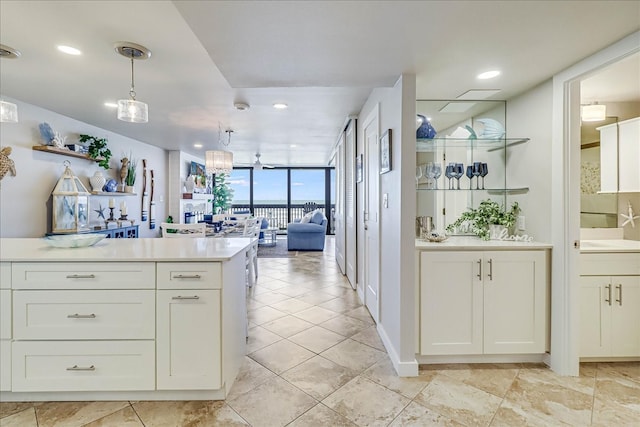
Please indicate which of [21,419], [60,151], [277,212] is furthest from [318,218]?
[21,419]

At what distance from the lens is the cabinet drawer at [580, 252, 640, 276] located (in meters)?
2.26

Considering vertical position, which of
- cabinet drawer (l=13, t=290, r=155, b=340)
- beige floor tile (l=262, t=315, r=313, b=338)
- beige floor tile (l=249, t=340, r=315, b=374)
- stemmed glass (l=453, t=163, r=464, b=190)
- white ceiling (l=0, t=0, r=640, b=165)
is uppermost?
white ceiling (l=0, t=0, r=640, b=165)

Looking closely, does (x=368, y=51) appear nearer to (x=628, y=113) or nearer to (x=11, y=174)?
(x=628, y=113)

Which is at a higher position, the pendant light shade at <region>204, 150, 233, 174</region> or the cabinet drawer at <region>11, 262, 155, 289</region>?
the pendant light shade at <region>204, 150, 233, 174</region>

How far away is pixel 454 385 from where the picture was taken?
2.07m

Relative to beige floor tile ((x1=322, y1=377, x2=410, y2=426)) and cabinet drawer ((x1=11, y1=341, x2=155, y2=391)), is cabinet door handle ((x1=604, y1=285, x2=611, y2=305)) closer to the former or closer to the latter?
beige floor tile ((x1=322, y1=377, x2=410, y2=426))

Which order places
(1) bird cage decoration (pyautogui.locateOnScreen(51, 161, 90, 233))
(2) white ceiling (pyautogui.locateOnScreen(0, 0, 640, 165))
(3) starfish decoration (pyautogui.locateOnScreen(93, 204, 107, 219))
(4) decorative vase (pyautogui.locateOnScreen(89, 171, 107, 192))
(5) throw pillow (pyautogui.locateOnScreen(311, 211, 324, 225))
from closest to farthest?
(2) white ceiling (pyautogui.locateOnScreen(0, 0, 640, 165)) < (1) bird cage decoration (pyautogui.locateOnScreen(51, 161, 90, 233)) < (4) decorative vase (pyautogui.locateOnScreen(89, 171, 107, 192)) < (3) starfish decoration (pyautogui.locateOnScreen(93, 204, 107, 219)) < (5) throw pillow (pyautogui.locateOnScreen(311, 211, 324, 225))

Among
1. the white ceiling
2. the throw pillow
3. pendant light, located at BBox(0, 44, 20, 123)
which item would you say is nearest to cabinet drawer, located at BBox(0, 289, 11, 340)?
pendant light, located at BBox(0, 44, 20, 123)

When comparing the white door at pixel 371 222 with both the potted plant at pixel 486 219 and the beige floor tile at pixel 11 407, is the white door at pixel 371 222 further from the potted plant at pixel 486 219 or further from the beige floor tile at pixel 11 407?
the beige floor tile at pixel 11 407

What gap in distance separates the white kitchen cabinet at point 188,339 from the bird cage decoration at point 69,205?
3.20m

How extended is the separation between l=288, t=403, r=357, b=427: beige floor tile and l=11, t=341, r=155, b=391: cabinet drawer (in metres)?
0.92

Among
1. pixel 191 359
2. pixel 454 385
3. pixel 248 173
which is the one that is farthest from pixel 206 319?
pixel 248 173

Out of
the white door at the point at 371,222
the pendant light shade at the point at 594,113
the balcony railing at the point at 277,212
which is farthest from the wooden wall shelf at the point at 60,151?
the balcony railing at the point at 277,212

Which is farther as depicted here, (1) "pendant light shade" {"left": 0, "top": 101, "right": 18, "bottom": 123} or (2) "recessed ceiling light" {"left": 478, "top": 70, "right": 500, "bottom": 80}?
(1) "pendant light shade" {"left": 0, "top": 101, "right": 18, "bottom": 123}
